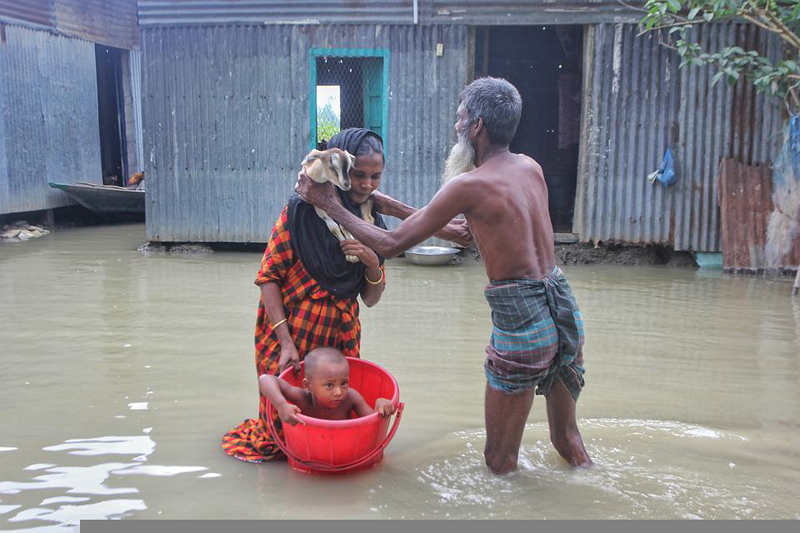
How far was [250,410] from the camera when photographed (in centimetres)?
413

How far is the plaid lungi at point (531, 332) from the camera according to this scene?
294 centimetres

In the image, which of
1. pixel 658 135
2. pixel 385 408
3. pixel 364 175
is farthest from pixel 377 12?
pixel 385 408

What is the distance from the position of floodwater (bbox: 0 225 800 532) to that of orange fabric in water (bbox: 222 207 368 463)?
42 centimetres

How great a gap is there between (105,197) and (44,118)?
1.59m

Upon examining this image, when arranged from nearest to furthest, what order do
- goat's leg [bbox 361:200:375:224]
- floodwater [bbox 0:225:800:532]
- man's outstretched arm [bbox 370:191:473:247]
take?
1. floodwater [bbox 0:225:800:532]
2. goat's leg [bbox 361:200:375:224]
3. man's outstretched arm [bbox 370:191:473:247]

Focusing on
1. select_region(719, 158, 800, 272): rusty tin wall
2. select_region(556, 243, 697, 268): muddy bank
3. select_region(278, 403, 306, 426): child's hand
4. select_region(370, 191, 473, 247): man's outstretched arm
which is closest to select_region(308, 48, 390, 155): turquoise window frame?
select_region(556, 243, 697, 268): muddy bank

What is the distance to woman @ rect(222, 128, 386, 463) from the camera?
3.10m

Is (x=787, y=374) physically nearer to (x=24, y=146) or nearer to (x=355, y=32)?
(x=355, y=32)

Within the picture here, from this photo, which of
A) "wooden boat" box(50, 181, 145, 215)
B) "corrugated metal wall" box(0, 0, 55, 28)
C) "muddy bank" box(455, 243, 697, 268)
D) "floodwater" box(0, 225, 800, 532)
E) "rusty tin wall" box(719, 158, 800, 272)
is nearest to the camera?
"floodwater" box(0, 225, 800, 532)

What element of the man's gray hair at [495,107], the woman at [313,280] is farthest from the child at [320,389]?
the man's gray hair at [495,107]

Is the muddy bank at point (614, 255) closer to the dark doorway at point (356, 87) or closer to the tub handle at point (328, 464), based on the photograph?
the dark doorway at point (356, 87)

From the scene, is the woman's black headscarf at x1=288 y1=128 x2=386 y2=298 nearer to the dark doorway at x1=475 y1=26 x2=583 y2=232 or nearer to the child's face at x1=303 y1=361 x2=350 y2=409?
the child's face at x1=303 y1=361 x2=350 y2=409

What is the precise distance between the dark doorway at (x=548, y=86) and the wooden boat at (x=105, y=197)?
21.0ft

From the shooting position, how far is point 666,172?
8961 millimetres
